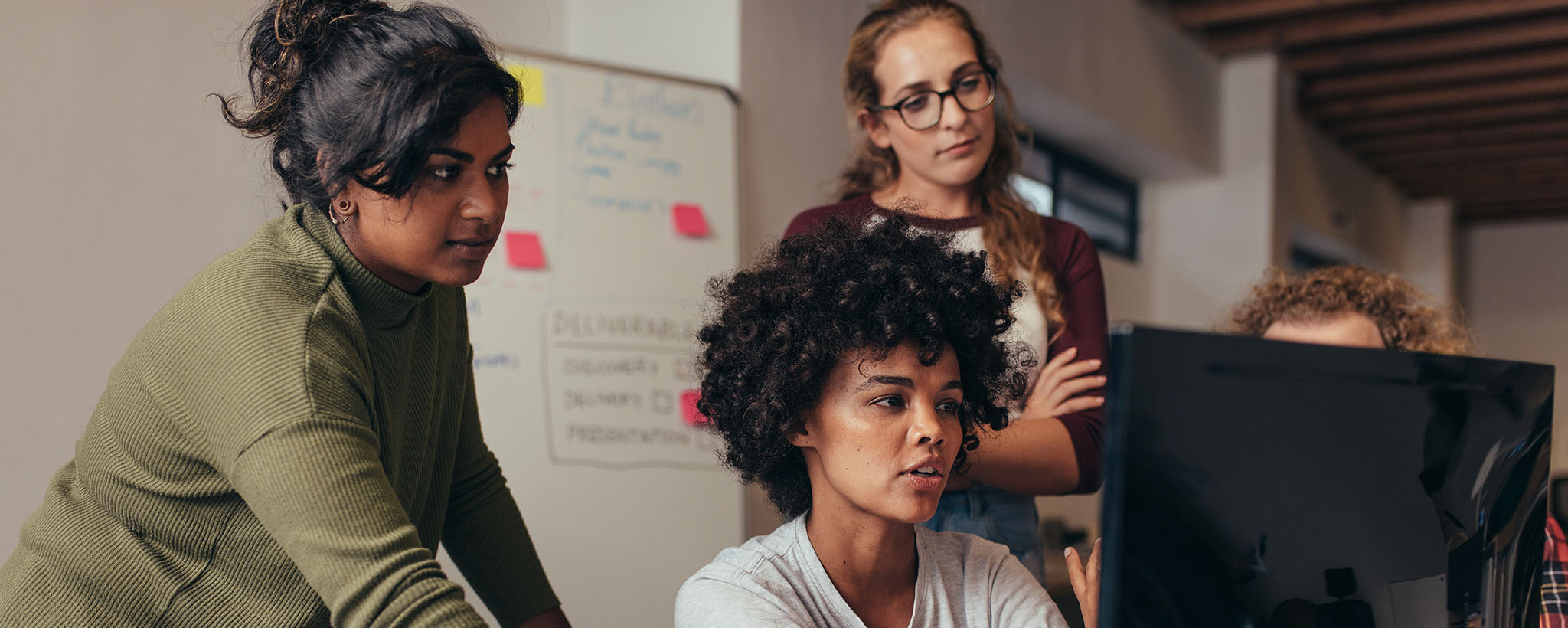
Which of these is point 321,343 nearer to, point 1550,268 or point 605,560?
point 605,560

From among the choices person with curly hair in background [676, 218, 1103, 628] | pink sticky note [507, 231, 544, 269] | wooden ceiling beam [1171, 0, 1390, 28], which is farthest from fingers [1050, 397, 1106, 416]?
wooden ceiling beam [1171, 0, 1390, 28]

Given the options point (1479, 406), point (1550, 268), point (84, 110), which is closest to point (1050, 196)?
point (84, 110)

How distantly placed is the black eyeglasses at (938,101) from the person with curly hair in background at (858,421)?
42 centimetres

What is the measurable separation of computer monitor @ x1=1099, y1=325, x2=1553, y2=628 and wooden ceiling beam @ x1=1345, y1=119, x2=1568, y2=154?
7010 mm

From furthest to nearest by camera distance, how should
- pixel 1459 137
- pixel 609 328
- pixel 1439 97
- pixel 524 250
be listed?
pixel 1459 137 → pixel 1439 97 → pixel 609 328 → pixel 524 250

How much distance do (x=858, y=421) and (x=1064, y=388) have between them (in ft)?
1.49

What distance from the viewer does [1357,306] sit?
2.00 meters

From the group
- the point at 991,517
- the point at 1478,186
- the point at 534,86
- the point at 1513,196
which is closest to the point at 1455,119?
the point at 1478,186

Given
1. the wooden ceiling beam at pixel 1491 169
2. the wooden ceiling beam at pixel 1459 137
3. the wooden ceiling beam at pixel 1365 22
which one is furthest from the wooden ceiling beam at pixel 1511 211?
the wooden ceiling beam at pixel 1365 22

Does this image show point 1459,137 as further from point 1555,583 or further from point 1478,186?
point 1555,583

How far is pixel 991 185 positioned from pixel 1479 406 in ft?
2.94

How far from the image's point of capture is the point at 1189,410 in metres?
0.66

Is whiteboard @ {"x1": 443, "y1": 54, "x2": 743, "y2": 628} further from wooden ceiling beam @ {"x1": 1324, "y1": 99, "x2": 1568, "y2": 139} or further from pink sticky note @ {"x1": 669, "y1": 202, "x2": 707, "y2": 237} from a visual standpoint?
wooden ceiling beam @ {"x1": 1324, "y1": 99, "x2": 1568, "y2": 139}

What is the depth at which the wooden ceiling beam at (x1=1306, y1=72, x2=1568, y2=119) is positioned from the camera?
603cm
